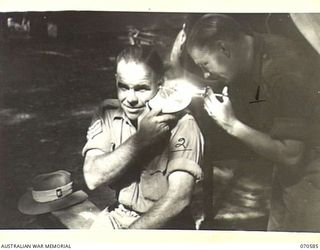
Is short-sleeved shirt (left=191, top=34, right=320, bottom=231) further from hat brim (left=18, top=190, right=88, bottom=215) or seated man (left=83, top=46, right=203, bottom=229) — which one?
hat brim (left=18, top=190, right=88, bottom=215)

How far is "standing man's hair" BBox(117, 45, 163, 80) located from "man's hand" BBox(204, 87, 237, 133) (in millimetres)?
81

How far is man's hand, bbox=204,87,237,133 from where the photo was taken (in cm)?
74

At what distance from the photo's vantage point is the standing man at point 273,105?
29.0 inches

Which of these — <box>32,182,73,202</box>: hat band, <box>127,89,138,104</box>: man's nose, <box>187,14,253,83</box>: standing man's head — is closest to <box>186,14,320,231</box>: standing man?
<box>187,14,253,83</box>: standing man's head

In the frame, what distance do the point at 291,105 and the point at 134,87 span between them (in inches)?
9.3

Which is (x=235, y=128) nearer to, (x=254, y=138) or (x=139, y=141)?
(x=254, y=138)

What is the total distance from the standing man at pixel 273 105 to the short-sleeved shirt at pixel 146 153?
0.05 metres

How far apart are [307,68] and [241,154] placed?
164mm

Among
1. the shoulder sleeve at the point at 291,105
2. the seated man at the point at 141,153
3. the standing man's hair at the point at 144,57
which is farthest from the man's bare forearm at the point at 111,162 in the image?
the shoulder sleeve at the point at 291,105

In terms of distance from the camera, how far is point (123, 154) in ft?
2.39

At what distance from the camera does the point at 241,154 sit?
0.74m

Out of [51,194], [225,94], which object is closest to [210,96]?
[225,94]
